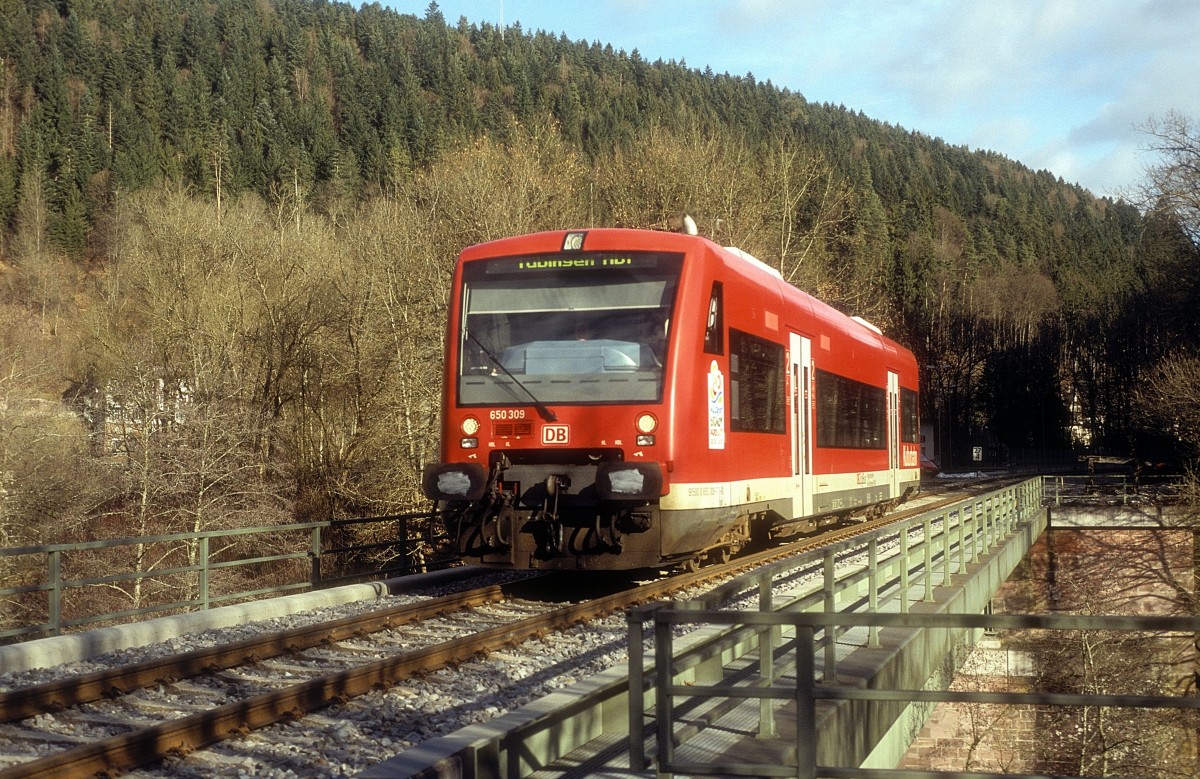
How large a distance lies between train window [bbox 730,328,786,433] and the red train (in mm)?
48

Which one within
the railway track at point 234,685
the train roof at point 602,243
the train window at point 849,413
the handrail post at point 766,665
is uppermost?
the train roof at point 602,243

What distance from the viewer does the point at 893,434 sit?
2509 centimetres

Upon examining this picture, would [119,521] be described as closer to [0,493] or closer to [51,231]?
[0,493]

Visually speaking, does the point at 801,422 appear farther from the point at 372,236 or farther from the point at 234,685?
the point at 372,236

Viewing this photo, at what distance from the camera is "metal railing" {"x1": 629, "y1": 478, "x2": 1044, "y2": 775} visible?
5.75 meters

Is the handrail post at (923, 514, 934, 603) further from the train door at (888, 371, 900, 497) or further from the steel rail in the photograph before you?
the train door at (888, 371, 900, 497)

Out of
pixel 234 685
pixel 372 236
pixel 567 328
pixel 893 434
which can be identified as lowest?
Answer: pixel 234 685

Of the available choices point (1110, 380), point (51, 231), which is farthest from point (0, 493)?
point (1110, 380)

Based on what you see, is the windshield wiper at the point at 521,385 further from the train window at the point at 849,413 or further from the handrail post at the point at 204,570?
the train window at the point at 849,413

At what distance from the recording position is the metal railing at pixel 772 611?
5750 millimetres

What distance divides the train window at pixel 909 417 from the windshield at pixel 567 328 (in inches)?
571

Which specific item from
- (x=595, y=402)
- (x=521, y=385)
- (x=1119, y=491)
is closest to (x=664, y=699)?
(x=595, y=402)

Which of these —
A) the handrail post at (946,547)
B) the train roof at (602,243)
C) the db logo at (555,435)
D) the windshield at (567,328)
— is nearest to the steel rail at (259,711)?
the db logo at (555,435)

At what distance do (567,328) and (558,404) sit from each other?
0.81 m
